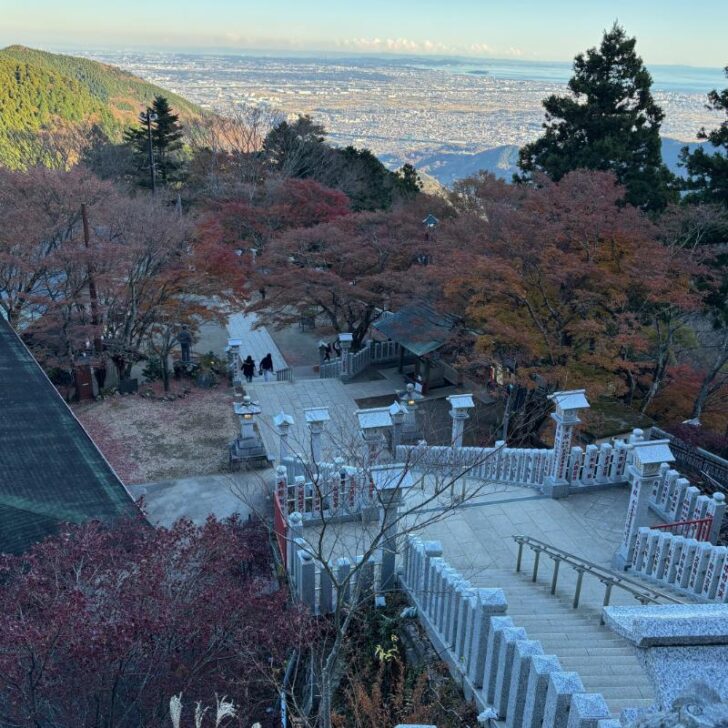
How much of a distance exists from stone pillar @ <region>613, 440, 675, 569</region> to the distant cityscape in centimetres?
4240

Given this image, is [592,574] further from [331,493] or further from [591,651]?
[331,493]

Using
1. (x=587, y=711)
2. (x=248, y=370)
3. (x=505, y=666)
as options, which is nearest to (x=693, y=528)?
(x=505, y=666)

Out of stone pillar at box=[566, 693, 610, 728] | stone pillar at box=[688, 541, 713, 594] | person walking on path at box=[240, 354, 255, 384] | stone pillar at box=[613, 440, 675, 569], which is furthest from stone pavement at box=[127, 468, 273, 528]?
stone pillar at box=[566, 693, 610, 728]

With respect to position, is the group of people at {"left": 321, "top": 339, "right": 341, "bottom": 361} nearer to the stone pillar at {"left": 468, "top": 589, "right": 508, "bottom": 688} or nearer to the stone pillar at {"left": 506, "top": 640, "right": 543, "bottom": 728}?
the stone pillar at {"left": 468, "top": 589, "right": 508, "bottom": 688}

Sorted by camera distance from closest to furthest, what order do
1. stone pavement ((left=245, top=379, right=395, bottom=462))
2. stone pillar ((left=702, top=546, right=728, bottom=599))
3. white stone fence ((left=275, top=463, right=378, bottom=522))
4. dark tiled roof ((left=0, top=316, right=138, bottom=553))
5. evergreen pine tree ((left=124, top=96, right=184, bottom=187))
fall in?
stone pillar ((left=702, top=546, right=728, bottom=599))
dark tiled roof ((left=0, top=316, right=138, bottom=553))
white stone fence ((left=275, top=463, right=378, bottom=522))
stone pavement ((left=245, top=379, right=395, bottom=462))
evergreen pine tree ((left=124, top=96, right=184, bottom=187))

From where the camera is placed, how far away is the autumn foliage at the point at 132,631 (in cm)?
568

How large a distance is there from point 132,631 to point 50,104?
252 ft

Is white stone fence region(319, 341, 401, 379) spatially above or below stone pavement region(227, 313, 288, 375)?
above

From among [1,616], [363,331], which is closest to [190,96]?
[363,331]

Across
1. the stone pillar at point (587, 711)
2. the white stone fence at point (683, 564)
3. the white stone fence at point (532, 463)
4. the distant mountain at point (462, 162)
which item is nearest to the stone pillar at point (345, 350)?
the white stone fence at point (532, 463)

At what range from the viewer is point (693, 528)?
9016mm

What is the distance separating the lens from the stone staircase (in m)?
5.84

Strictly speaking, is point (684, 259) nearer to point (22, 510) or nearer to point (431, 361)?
point (431, 361)

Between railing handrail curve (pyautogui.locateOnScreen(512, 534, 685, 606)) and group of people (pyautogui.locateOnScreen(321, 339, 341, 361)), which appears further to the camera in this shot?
group of people (pyautogui.locateOnScreen(321, 339, 341, 361))
